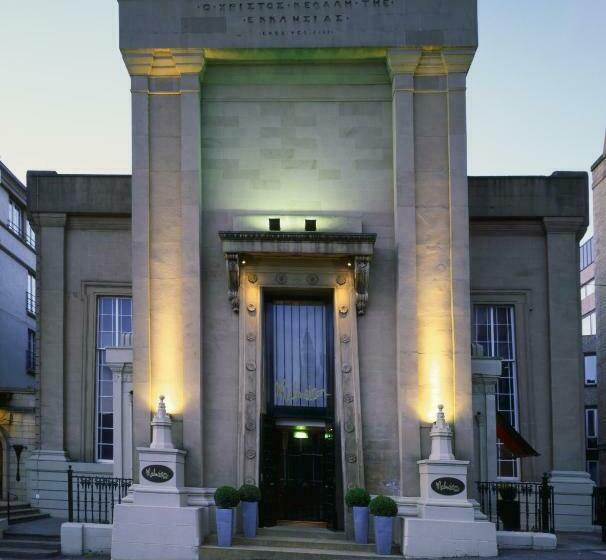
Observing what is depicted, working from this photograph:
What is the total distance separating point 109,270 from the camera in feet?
92.9

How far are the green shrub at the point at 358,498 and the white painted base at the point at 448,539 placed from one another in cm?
97

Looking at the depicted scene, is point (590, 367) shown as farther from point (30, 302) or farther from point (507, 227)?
point (30, 302)

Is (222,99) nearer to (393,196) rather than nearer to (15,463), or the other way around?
(393,196)

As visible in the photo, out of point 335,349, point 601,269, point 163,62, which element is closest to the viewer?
point 335,349

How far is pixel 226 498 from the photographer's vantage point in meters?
20.1

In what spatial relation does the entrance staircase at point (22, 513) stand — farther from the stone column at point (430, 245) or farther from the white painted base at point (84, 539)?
the stone column at point (430, 245)

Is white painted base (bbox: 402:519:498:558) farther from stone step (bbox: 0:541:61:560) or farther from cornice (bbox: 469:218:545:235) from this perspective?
cornice (bbox: 469:218:545:235)

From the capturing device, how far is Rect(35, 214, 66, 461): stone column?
90.2 ft

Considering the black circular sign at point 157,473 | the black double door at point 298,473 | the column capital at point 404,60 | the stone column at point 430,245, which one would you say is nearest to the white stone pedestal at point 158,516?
the black circular sign at point 157,473

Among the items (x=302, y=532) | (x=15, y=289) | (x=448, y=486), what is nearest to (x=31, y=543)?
(x=302, y=532)

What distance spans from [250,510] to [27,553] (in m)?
4.63

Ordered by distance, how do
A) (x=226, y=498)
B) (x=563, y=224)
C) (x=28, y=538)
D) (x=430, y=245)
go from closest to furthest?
1. (x=226, y=498)
2. (x=430, y=245)
3. (x=28, y=538)
4. (x=563, y=224)

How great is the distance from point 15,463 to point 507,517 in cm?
1644

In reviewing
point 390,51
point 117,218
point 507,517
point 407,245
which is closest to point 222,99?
point 390,51
